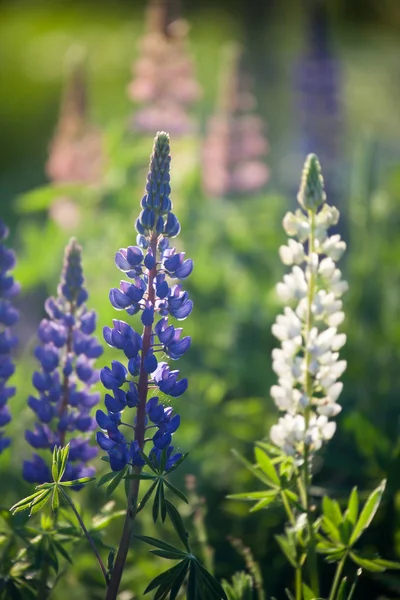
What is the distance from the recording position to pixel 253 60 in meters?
8.67

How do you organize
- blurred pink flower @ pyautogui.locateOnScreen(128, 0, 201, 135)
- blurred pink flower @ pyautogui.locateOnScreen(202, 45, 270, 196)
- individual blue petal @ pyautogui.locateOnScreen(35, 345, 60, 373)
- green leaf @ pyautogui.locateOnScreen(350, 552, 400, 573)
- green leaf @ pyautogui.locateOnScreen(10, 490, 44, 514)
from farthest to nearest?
blurred pink flower @ pyautogui.locateOnScreen(202, 45, 270, 196) < blurred pink flower @ pyautogui.locateOnScreen(128, 0, 201, 135) < individual blue petal @ pyautogui.locateOnScreen(35, 345, 60, 373) < green leaf @ pyautogui.locateOnScreen(350, 552, 400, 573) < green leaf @ pyautogui.locateOnScreen(10, 490, 44, 514)

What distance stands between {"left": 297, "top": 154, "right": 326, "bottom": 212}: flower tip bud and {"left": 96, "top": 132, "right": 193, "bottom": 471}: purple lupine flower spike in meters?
0.31

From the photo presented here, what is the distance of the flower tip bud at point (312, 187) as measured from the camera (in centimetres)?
169

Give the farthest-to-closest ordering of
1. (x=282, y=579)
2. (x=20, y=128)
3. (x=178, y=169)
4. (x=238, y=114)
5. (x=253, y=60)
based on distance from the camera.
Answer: (x=253, y=60) → (x=20, y=128) → (x=238, y=114) → (x=178, y=169) → (x=282, y=579)

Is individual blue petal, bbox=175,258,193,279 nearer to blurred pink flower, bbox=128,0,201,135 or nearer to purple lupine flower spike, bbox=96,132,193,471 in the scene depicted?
purple lupine flower spike, bbox=96,132,193,471

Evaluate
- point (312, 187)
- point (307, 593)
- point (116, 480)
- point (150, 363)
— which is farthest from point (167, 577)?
point (312, 187)

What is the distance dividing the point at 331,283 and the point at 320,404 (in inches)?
10.8

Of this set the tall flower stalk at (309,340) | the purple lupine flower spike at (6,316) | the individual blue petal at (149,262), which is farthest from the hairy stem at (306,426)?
the purple lupine flower spike at (6,316)

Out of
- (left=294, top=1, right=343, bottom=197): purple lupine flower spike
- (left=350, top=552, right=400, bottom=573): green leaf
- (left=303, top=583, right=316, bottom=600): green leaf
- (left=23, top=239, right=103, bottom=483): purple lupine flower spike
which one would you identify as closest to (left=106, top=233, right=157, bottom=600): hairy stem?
(left=23, top=239, right=103, bottom=483): purple lupine flower spike

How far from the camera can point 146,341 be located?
159 centimetres

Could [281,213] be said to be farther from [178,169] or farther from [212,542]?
[212,542]

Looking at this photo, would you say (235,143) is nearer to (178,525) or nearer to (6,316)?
(6,316)

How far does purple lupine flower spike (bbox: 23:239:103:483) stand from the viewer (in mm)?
1810

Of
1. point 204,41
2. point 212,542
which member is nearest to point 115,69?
point 204,41
